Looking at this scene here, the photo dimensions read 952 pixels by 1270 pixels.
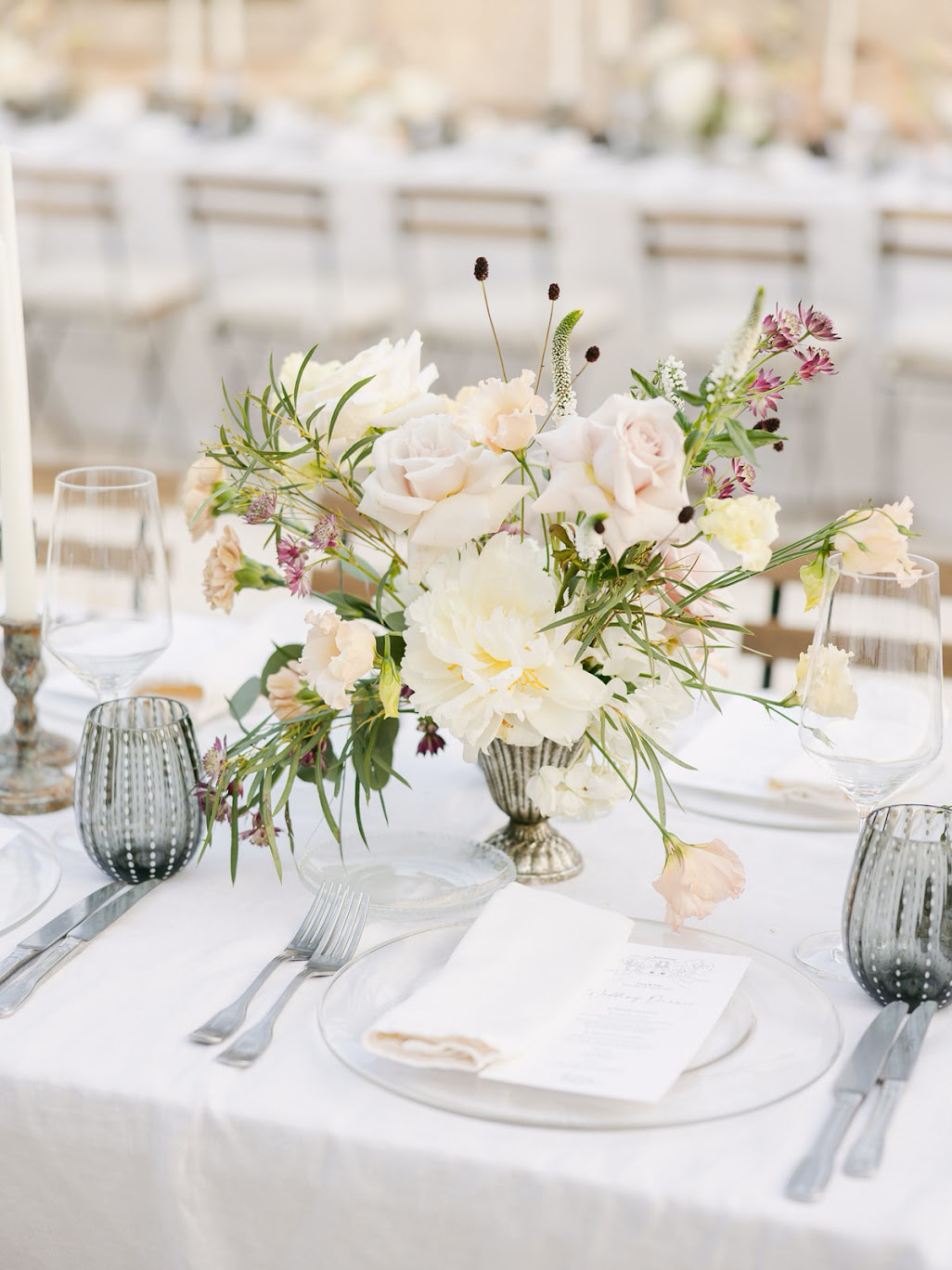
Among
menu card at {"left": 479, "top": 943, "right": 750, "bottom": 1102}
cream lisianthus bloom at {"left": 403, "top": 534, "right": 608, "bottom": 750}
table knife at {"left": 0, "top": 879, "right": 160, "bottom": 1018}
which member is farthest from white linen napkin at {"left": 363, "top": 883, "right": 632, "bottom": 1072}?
table knife at {"left": 0, "top": 879, "right": 160, "bottom": 1018}

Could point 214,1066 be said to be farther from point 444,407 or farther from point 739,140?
point 739,140

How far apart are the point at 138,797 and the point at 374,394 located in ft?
1.12

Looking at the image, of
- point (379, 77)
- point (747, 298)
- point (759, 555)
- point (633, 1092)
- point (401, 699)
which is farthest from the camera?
point (379, 77)

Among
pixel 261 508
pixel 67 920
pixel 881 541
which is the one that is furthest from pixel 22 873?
pixel 881 541

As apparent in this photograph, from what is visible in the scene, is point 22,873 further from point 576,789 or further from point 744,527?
point 744,527

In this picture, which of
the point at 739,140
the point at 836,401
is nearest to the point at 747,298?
the point at 836,401

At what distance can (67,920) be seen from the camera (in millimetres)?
1093

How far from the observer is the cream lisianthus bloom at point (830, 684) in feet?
3.45

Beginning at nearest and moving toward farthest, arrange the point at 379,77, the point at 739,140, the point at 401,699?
the point at 401,699
the point at 739,140
the point at 379,77

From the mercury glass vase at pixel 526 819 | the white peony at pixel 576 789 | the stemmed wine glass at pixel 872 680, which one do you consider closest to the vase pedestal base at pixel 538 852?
the mercury glass vase at pixel 526 819

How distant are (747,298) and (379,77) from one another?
77.3 inches

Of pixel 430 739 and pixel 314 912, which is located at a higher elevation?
pixel 430 739

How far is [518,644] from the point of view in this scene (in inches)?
39.8

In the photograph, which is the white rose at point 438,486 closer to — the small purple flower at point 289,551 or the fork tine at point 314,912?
the small purple flower at point 289,551
